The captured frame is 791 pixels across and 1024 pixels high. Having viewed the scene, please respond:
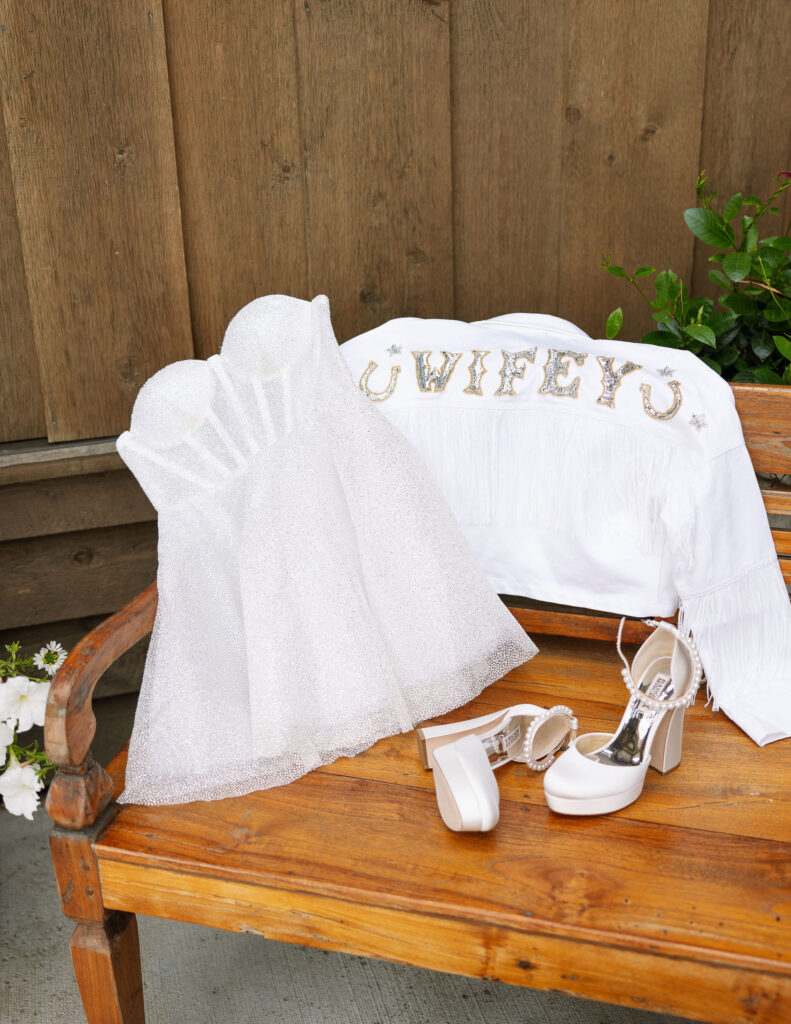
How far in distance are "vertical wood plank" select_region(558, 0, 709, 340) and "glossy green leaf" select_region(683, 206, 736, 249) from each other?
256 mm

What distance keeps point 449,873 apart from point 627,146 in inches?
50.7

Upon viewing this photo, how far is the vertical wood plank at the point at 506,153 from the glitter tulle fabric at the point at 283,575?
543 mm

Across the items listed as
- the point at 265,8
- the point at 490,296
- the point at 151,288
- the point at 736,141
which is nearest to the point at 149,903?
the point at 151,288

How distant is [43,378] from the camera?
1.54m

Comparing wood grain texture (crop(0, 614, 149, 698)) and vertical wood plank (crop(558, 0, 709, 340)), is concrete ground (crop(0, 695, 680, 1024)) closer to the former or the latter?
wood grain texture (crop(0, 614, 149, 698))

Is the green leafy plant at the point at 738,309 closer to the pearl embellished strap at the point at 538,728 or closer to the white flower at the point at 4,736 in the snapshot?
the pearl embellished strap at the point at 538,728

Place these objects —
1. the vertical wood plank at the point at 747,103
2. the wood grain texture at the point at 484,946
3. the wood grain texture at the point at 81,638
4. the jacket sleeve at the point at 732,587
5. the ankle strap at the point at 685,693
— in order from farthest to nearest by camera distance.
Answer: the wood grain texture at the point at 81,638, the vertical wood plank at the point at 747,103, the jacket sleeve at the point at 732,587, the ankle strap at the point at 685,693, the wood grain texture at the point at 484,946

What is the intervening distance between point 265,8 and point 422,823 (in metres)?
1.29

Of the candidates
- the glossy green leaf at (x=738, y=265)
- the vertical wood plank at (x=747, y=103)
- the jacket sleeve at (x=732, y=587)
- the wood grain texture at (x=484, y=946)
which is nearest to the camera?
the wood grain texture at (x=484, y=946)

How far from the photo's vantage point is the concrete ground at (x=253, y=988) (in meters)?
1.34

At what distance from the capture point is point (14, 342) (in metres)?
1.54

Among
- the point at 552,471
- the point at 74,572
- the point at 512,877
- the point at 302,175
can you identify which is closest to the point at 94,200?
the point at 302,175

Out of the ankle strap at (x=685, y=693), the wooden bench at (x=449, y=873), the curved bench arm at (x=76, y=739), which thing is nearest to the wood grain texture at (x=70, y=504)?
the wooden bench at (x=449, y=873)

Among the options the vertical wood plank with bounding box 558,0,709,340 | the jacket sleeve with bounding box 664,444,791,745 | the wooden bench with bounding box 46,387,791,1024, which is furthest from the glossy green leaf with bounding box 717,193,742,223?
the wooden bench with bounding box 46,387,791,1024
